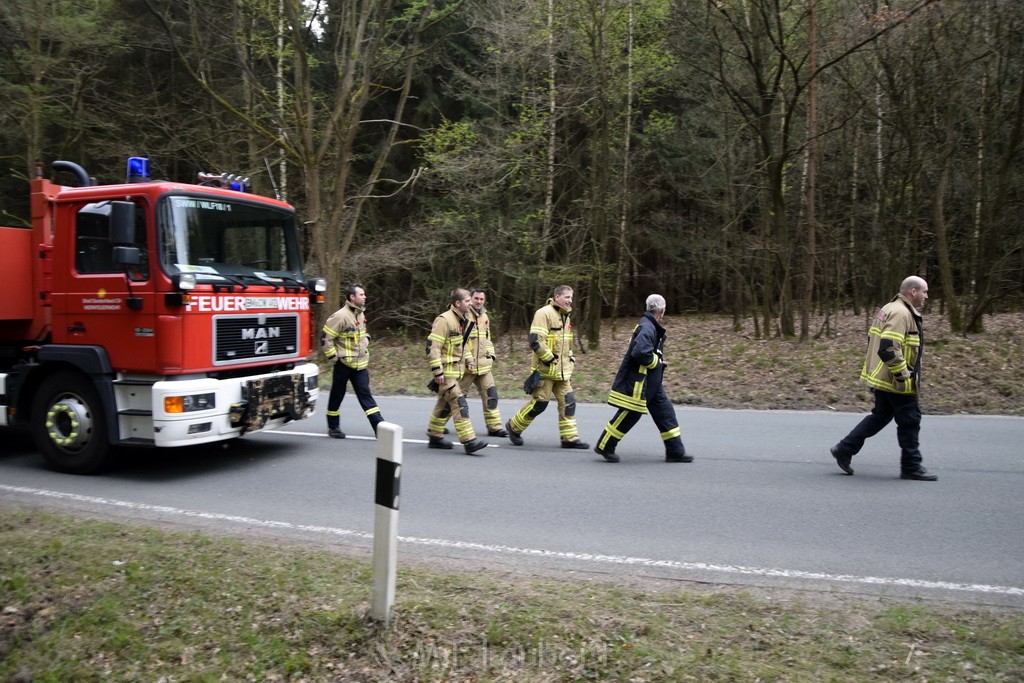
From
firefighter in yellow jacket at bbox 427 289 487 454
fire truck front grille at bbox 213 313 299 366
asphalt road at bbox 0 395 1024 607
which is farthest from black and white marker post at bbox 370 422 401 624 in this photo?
firefighter in yellow jacket at bbox 427 289 487 454

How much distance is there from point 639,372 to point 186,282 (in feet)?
15.1

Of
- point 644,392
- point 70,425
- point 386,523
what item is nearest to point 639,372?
point 644,392

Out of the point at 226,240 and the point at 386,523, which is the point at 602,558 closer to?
the point at 386,523

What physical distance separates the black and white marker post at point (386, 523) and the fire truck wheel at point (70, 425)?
521cm

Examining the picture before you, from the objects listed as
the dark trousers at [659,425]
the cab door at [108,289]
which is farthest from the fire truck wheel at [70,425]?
the dark trousers at [659,425]

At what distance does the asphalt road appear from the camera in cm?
539

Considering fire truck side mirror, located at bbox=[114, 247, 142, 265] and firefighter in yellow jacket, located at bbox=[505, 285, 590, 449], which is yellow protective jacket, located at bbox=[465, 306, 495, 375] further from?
fire truck side mirror, located at bbox=[114, 247, 142, 265]

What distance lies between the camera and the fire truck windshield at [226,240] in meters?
7.79

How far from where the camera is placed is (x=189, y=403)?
7715mm

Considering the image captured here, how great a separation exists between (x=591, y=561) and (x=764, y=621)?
58.5 inches

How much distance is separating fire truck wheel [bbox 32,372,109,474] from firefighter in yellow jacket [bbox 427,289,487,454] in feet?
11.5

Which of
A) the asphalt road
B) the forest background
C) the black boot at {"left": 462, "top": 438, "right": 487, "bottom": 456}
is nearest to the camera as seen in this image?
the asphalt road

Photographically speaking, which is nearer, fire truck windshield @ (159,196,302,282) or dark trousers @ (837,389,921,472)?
dark trousers @ (837,389,921,472)

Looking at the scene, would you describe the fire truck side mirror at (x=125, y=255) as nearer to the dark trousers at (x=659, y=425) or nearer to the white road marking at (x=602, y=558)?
the white road marking at (x=602, y=558)
